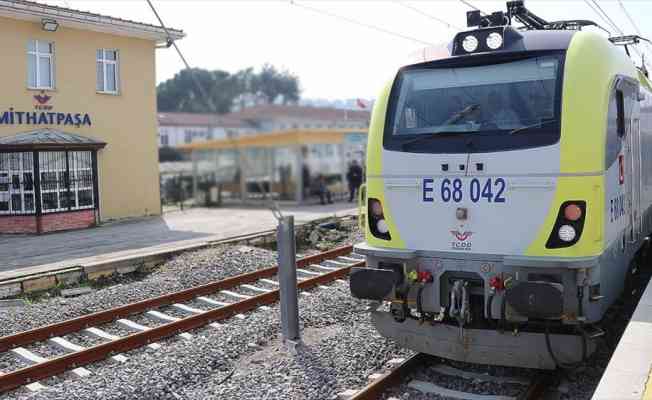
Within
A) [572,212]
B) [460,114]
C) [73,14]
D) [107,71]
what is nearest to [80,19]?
[73,14]

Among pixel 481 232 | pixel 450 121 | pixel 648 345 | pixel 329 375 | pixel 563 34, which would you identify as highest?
pixel 563 34

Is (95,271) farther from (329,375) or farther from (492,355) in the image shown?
(492,355)

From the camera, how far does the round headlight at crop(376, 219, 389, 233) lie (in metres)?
6.08

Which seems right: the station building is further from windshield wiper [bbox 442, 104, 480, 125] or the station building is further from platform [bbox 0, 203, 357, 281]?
windshield wiper [bbox 442, 104, 480, 125]

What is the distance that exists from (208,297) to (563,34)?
21.4ft

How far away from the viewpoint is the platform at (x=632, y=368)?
14.2 ft

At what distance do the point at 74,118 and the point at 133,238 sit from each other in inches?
198

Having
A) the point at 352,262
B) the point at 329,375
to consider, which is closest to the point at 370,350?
the point at 329,375

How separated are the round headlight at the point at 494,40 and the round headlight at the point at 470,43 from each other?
0.40ft

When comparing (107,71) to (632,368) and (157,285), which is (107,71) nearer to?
(157,285)

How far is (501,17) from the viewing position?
6191 mm

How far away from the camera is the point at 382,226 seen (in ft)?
20.0

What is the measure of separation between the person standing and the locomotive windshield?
57.2 feet

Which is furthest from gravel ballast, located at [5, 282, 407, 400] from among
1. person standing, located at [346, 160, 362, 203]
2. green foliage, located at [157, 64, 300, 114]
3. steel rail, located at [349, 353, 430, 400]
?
person standing, located at [346, 160, 362, 203]
